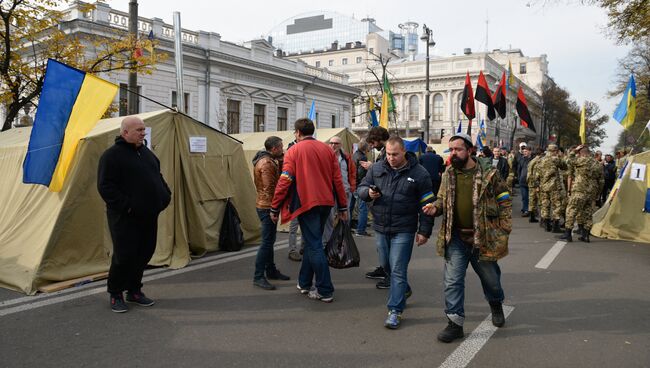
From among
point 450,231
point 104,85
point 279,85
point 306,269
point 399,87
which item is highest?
point 399,87

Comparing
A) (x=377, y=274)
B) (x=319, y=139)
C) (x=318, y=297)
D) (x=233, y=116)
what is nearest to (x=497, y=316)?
(x=318, y=297)

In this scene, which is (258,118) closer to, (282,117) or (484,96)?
(282,117)

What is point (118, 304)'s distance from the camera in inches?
186

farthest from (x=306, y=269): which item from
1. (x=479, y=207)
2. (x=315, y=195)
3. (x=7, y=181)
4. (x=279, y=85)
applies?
(x=279, y=85)

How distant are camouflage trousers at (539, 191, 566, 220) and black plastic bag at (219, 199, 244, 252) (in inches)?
258

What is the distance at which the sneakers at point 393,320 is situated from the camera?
4.30m

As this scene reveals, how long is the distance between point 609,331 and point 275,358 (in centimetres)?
298

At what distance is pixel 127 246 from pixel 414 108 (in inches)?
2479

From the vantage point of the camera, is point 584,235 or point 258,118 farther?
point 258,118

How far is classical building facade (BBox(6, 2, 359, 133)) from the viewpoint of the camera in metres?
24.2

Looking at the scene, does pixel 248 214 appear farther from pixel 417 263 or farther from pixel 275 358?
pixel 275 358

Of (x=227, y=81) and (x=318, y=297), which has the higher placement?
(x=227, y=81)

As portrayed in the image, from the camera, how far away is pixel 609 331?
14.1ft

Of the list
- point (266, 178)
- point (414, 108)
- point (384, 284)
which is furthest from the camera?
point (414, 108)
